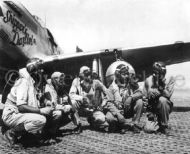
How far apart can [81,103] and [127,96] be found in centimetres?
85

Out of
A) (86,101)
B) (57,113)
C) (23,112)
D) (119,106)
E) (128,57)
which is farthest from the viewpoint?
(128,57)

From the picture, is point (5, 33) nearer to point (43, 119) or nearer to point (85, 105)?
point (85, 105)

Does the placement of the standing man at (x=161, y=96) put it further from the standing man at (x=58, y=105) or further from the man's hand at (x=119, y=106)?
the standing man at (x=58, y=105)

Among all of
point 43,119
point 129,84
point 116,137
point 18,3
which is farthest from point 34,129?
point 18,3

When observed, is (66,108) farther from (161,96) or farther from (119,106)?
(161,96)

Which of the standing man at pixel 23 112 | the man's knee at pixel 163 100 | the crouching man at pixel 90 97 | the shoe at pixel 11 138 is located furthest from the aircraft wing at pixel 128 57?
the shoe at pixel 11 138

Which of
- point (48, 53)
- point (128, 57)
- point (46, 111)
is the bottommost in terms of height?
point (46, 111)

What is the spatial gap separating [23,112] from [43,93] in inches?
29.5

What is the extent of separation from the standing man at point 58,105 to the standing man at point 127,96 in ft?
2.13

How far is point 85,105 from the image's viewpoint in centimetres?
509

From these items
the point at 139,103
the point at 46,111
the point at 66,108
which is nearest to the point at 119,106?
the point at 139,103

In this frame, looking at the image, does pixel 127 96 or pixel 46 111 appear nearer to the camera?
pixel 46 111

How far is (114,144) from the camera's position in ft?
12.4

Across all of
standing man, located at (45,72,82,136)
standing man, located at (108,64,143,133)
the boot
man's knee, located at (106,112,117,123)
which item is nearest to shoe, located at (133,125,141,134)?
standing man, located at (108,64,143,133)
